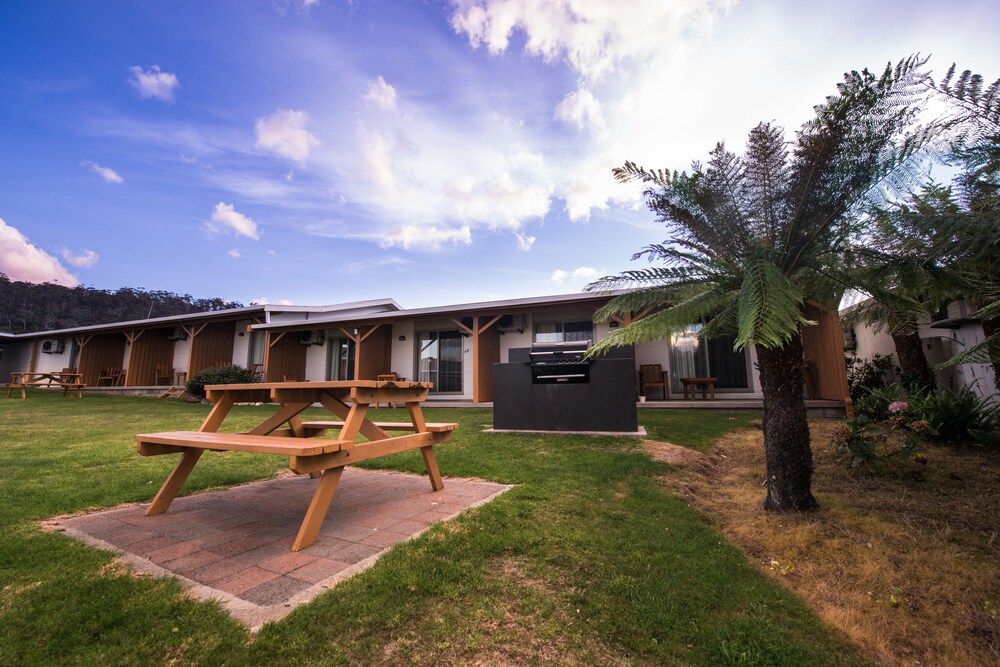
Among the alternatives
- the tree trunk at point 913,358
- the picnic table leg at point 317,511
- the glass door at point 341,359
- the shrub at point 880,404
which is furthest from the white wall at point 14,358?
the tree trunk at point 913,358

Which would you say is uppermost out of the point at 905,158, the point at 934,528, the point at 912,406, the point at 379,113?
the point at 379,113

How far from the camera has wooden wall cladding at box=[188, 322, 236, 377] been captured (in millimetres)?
16406

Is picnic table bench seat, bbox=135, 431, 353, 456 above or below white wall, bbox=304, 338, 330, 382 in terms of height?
Result: below

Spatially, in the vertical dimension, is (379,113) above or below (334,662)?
above

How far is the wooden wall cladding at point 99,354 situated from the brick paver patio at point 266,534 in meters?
21.9

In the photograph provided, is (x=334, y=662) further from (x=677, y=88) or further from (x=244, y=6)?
(x=244, y=6)

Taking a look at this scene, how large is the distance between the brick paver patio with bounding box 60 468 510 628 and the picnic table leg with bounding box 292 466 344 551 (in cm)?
6

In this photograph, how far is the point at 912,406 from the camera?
5230mm

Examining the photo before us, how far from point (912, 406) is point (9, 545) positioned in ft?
27.5

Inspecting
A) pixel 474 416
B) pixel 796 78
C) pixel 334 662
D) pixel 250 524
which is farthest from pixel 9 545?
pixel 796 78

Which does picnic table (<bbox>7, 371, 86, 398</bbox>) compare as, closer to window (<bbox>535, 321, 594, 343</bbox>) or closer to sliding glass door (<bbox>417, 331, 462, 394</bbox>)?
sliding glass door (<bbox>417, 331, 462, 394</bbox>)

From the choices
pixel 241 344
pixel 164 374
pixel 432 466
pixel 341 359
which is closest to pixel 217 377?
pixel 341 359

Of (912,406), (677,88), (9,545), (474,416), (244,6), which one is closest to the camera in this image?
(9,545)

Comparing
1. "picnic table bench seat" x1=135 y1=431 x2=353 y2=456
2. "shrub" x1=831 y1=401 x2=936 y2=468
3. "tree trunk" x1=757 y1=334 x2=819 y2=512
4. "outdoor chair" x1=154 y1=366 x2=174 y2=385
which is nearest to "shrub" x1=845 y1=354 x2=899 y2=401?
"shrub" x1=831 y1=401 x2=936 y2=468
